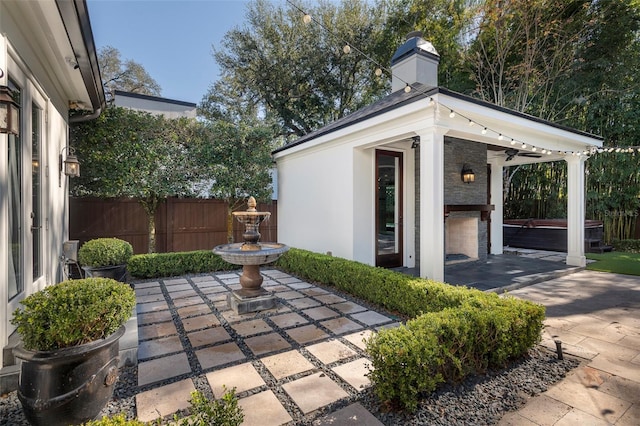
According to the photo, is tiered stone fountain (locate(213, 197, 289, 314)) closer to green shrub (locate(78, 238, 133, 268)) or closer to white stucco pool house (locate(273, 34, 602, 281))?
green shrub (locate(78, 238, 133, 268))

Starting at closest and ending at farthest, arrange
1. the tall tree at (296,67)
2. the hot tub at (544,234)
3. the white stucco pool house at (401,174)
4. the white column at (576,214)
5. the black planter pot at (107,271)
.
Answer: the black planter pot at (107,271)
the white stucco pool house at (401,174)
the white column at (576,214)
the hot tub at (544,234)
the tall tree at (296,67)

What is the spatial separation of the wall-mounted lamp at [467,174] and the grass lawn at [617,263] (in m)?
3.51

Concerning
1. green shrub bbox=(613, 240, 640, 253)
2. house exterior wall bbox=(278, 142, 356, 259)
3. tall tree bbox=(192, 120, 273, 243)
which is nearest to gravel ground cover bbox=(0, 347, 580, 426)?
house exterior wall bbox=(278, 142, 356, 259)

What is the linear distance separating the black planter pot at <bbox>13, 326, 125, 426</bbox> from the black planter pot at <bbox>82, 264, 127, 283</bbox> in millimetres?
2999

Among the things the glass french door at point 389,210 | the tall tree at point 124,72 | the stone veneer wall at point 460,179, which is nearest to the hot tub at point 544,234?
the stone veneer wall at point 460,179

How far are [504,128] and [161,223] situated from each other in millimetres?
8005

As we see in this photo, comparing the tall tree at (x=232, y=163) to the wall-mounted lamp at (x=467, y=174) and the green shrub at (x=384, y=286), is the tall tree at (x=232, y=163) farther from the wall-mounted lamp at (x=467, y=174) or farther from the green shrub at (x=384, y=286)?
the wall-mounted lamp at (x=467, y=174)

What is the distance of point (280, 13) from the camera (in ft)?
47.9

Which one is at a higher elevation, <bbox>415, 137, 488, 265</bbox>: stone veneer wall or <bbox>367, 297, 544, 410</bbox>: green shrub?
<bbox>415, 137, 488, 265</bbox>: stone veneer wall

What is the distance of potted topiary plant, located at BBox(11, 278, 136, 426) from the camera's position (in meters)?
1.80

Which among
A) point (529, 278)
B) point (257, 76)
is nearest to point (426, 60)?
point (529, 278)

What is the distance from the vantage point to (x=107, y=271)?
460 centimetres

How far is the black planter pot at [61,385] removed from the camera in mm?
1790

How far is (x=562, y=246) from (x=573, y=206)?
2.67m
